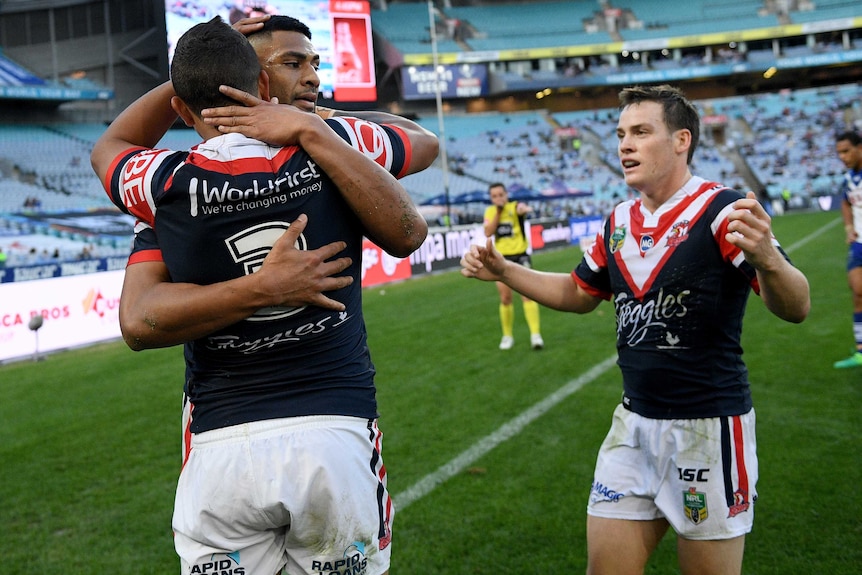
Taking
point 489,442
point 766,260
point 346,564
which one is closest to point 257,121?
point 346,564

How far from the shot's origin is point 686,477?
106 inches

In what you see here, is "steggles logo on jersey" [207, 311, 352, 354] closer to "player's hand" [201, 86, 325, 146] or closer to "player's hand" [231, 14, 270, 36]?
"player's hand" [201, 86, 325, 146]

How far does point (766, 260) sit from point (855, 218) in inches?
262

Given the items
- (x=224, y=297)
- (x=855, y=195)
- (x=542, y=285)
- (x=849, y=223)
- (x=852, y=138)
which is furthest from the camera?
(x=849, y=223)

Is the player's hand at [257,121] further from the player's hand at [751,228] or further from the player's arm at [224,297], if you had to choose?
Answer: the player's hand at [751,228]

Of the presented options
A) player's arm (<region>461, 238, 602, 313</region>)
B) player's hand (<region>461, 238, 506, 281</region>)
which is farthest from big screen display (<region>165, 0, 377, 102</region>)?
player's hand (<region>461, 238, 506, 281</region>)

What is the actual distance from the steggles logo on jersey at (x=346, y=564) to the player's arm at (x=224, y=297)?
641 mm

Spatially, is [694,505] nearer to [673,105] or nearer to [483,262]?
[483,262]

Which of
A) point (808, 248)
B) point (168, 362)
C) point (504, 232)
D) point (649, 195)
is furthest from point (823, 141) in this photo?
point (649, 195)

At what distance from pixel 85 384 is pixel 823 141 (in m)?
53.6

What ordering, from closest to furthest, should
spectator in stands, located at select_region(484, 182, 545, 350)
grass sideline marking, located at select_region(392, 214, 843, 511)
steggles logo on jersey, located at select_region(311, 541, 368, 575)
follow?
steggles logo on jersey, located at select_region(311, 541, 368, 575) → grass sideline marking, located at select_region(392, 214, 843, 511) → spectator in stands, located at select_region(484, 182, 545, 350)

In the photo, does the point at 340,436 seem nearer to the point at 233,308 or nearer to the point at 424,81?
the point at 233,308

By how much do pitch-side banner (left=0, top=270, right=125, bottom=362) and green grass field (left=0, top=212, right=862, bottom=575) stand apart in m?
0.63

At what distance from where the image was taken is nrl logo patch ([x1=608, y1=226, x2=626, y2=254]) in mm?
3038
